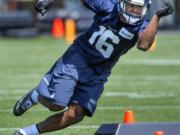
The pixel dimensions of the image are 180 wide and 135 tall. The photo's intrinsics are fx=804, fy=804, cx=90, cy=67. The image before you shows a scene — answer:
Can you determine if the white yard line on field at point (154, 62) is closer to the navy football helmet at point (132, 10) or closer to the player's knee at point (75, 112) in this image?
the player's knee at point (75, 112)

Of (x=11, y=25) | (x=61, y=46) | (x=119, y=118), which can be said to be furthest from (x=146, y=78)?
(x=11, y=25)

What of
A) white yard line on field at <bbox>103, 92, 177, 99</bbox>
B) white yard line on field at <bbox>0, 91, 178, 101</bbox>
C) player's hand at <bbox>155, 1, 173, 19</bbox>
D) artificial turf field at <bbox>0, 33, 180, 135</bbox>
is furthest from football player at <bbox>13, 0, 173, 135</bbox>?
white yard line on field at <bbox>103, 92, 177, 99</bbox>

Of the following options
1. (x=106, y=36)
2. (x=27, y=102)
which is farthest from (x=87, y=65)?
(x=27, y=102)

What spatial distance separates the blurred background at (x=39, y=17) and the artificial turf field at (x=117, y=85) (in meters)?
3.87

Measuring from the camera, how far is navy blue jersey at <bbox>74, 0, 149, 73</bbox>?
23.8 ft

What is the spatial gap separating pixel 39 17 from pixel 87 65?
22243 millimetres

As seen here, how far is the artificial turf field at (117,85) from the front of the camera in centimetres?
952

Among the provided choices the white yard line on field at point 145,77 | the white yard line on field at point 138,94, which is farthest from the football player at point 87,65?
the white yard line on field at point 145,77

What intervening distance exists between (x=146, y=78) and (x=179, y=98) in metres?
2.66

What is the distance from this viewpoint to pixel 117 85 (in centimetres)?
1303

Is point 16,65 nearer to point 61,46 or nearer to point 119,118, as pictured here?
point 61,46

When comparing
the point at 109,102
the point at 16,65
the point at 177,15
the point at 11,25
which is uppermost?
the point at 109,102

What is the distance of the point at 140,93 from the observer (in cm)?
1195

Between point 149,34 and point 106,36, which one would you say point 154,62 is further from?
point 149,34
